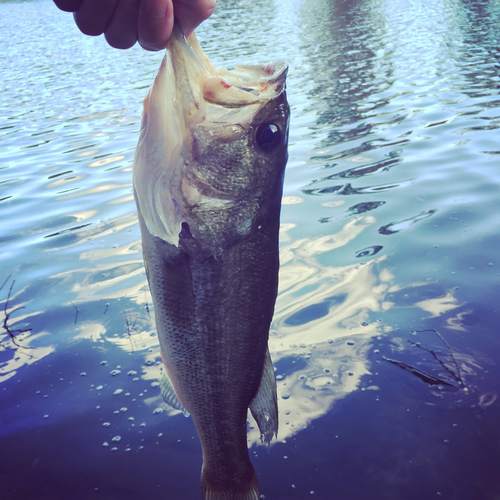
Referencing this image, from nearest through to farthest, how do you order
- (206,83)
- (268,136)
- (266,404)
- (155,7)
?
(155,7), (206,83), (268,136), (266,404)

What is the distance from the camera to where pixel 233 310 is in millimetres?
2209

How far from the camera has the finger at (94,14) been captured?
1.89 metres

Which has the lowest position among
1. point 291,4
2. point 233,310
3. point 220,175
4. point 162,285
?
point 291,4

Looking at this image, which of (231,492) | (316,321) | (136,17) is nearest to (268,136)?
(136,17)

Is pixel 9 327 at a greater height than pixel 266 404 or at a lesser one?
lesser

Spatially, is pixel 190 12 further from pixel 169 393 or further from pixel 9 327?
pixel 9 327

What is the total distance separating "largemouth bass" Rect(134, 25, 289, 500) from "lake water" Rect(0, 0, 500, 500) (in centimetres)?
145

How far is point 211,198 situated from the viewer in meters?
2.16

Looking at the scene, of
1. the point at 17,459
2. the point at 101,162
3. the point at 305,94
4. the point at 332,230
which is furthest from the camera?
the point at 305,94

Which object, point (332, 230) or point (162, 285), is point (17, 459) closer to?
point (162, 285)

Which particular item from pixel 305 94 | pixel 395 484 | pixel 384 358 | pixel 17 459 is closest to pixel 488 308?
pixel 384 358

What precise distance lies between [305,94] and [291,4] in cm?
3202

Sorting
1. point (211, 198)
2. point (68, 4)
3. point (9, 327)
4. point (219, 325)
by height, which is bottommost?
point (9, 327)

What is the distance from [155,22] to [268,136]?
0.65 m
